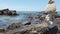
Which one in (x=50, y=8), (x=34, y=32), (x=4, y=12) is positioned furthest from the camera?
(x=4, y=12)

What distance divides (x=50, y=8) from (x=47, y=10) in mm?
213

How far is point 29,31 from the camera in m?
13.6

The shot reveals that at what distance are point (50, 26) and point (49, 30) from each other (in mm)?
376

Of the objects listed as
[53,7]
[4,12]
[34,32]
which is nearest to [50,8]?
[53,7]

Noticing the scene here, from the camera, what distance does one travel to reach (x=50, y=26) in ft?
37.1

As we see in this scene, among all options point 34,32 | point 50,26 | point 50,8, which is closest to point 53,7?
point 50,8

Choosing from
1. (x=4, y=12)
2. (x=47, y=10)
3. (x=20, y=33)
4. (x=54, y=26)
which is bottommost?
(x=4, y=12)

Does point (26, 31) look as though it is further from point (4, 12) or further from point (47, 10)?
point (4, 12)

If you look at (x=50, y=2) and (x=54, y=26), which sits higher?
(x=50, y=2)

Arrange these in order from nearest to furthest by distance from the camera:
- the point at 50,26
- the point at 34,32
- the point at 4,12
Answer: the point at 50,26 → the point at 34,32 → the point at 4,12

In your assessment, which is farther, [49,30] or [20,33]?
[20,33]

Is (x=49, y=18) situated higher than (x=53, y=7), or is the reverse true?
(x=53, y=7)

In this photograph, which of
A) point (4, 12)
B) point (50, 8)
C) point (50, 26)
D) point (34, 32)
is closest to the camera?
point (50, 8)

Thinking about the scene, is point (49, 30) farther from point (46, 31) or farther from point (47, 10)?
point (47, 10)
